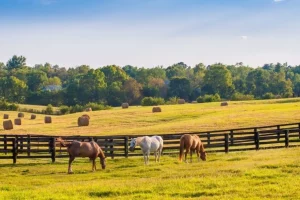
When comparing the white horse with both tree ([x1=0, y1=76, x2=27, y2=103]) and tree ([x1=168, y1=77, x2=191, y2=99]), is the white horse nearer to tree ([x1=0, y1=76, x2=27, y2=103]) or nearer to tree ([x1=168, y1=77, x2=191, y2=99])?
tree ([x1=0, y1=76, x2=27, y2=103])

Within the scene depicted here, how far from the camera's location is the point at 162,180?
49.3 ft

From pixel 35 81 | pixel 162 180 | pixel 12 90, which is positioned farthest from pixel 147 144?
pixel 35 81

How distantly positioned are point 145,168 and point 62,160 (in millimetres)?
6330

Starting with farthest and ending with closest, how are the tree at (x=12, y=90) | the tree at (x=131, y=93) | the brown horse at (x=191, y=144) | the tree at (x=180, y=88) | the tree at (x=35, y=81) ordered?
the tree at (x=35, y=81) < the tree at (x=180, y=88) < the tree at (x=131, y=93) < the tree at (x=12, y=90) < the brown horse at (x=191, y=144)

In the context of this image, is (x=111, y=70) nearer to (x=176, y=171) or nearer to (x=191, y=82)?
(x=191, y=82)

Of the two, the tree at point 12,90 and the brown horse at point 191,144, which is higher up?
the tree at point 12,90

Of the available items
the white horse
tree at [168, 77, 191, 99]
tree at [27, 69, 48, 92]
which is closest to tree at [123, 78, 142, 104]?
tree at [168, 77, 191, 99]

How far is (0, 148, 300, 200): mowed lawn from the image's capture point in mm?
12695

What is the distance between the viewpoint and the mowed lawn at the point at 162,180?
500 inches

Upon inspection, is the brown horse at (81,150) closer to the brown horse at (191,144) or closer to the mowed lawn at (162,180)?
the mowed lawn at (162,180)

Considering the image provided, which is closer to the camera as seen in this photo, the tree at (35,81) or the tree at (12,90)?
the tree at (12,90)

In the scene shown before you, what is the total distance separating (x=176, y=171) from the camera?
1739 cm

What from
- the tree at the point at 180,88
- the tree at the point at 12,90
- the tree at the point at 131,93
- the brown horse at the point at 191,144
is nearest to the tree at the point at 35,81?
the tree at the point at 12,90

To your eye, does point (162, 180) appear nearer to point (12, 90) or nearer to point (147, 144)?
point (147, 144)
